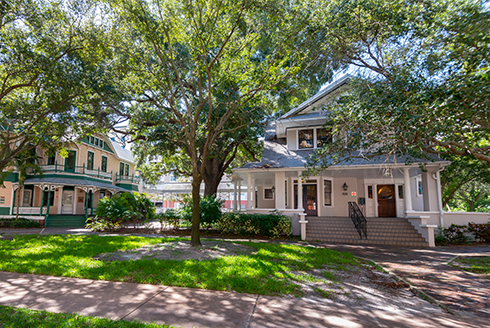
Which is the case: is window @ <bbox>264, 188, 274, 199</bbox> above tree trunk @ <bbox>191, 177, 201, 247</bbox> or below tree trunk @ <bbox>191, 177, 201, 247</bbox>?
above

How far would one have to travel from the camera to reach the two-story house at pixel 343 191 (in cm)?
1309

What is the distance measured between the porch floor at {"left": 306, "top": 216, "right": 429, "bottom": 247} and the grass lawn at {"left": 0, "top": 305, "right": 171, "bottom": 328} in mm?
10721

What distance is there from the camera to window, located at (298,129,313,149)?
1627cm

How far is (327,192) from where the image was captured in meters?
16.7

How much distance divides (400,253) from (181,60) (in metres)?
12.2

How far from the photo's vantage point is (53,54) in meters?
11.5

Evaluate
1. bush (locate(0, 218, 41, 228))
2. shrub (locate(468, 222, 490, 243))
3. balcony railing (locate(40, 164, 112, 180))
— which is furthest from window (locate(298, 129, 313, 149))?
bush (locate(0, 218, 41, 228))

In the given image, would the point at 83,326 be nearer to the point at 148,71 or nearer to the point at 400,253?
the point at 148,71

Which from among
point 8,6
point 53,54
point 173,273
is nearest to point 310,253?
point 173,273

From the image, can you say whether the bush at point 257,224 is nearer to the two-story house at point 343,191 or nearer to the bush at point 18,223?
the two-story house at point 343,191

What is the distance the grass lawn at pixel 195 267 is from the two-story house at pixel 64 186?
45.1 ft

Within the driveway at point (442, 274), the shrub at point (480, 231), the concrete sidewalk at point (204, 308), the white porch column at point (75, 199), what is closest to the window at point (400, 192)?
the shrub at point (480, 231)

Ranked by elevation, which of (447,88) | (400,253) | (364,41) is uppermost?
(364,41)

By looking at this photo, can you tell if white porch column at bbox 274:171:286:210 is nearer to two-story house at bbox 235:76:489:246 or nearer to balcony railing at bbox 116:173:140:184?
two-story house at bbox 235:76:489:246
